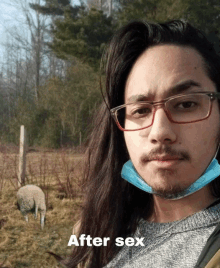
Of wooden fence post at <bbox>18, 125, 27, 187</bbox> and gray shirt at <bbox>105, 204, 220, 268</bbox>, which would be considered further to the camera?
wooden fence post at <bbox>18, 125, 27, 187</bbox>

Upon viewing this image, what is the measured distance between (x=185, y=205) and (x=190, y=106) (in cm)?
37

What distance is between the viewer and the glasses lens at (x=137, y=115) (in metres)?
1.10

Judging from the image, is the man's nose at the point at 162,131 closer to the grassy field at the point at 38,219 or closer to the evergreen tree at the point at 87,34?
the grassy field at the point at 38,219

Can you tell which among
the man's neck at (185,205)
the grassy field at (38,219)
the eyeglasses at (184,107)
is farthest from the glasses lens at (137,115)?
the grassy field at (38,219)

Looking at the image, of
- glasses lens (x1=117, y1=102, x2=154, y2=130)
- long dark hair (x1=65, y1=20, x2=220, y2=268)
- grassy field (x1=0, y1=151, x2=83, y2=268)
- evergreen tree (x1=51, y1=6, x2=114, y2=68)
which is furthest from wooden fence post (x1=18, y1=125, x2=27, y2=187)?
glasses lens (x1=117, y1=102, x2=154, y2=130)

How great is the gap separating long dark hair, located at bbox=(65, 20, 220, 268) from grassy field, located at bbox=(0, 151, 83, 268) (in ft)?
4.82

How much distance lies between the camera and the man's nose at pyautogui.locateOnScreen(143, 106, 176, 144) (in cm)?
98

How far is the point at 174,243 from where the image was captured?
104cm

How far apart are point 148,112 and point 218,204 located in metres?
0.42

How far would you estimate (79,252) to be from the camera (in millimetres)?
1513

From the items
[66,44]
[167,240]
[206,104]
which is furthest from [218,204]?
[66,44]

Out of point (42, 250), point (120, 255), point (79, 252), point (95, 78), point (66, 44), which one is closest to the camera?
point (120, 255)

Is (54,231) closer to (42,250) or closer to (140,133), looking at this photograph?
(42,250)

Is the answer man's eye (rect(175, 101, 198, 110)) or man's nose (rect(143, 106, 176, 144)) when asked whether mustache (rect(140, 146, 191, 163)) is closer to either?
man's nose (rect(143, 106, 176, 144))
